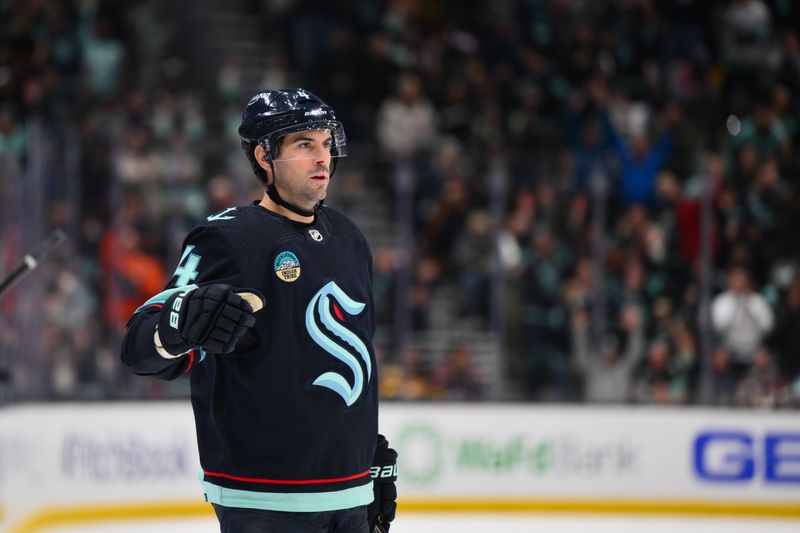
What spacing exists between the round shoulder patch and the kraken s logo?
0.23ft

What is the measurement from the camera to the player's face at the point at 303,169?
9.41 ft

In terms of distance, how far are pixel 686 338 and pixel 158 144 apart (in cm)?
344

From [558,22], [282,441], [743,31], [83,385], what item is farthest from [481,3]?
[282,441]

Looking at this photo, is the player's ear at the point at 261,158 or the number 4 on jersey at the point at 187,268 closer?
the number 4 on jersey at the point at 187,268

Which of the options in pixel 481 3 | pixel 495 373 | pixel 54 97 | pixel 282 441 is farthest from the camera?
pixel 481 3

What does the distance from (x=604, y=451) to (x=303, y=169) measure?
524 cm

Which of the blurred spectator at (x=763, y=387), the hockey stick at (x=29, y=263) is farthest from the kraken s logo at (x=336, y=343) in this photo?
the blurred spectator at (x=763, y=387)

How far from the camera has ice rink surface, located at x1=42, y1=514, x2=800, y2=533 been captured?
22.8 ft

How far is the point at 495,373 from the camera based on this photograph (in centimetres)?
762

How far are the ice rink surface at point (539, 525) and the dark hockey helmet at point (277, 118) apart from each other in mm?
4331

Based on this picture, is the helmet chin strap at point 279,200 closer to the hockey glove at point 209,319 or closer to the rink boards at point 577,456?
the hockey glove at point 209,319

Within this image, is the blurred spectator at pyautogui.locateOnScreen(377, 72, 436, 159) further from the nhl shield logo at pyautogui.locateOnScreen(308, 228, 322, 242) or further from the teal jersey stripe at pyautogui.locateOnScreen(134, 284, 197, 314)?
the teal jersey stripe at pyautogui.locateOnScreen(134, 284, 197, 314)

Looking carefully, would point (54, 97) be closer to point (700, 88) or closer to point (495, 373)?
point (495, 373)

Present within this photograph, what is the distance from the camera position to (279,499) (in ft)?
9.05
